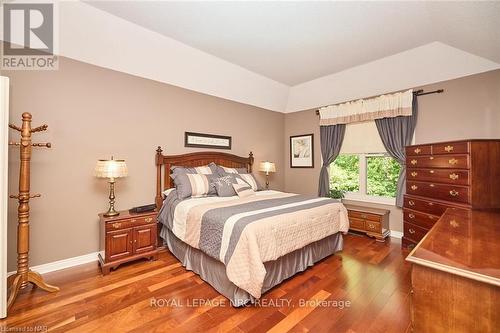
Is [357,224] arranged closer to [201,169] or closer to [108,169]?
[201,169]

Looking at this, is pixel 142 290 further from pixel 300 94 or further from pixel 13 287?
pixel 300 94

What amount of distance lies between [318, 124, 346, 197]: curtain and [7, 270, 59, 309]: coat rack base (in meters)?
4.19

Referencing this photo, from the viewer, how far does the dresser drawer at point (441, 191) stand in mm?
2461

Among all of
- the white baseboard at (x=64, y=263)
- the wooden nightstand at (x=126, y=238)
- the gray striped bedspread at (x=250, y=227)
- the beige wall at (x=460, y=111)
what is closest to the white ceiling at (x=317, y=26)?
the beige wall at (x=460, y=111)

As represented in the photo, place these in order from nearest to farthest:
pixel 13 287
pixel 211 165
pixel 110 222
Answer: pixel 13 287 < pixel 110 222 < pixel 211 165

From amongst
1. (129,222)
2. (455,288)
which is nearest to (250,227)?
(455,288)

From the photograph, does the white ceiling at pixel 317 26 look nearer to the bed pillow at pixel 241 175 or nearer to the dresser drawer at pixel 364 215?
the bed pillow at pixel 241 175

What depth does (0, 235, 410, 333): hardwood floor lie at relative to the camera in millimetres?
1700

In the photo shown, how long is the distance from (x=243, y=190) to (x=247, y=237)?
148cm

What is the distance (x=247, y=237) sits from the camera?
185cm

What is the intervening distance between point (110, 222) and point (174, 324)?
4.52 feet

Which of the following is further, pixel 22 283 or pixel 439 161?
pixel 439 161

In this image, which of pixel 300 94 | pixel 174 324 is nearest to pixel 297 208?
pixel 174 324

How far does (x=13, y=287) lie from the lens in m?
1.94
